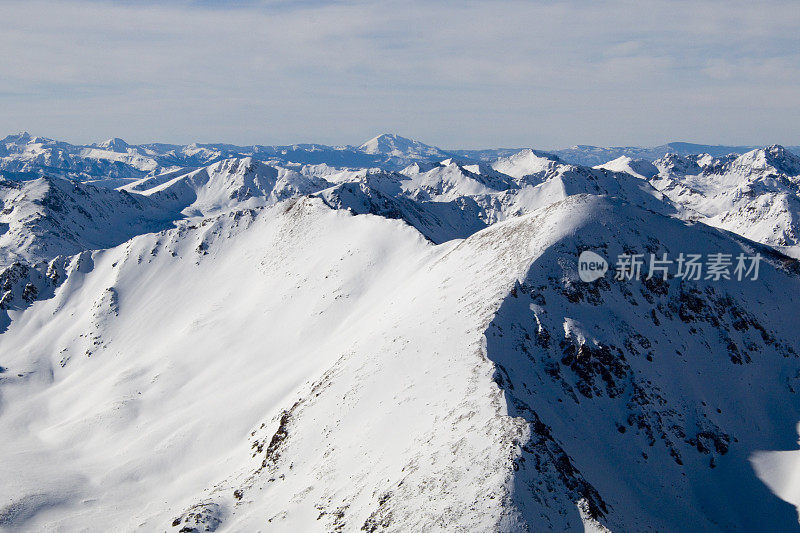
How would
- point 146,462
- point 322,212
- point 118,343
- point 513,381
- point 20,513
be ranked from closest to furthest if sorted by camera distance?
point 513,381 < point 20,513 < point 146,462 < point 118,343 < point 322,212

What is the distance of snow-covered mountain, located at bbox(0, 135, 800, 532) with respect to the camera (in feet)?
134

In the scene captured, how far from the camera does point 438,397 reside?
157 feet

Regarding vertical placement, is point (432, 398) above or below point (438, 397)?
below

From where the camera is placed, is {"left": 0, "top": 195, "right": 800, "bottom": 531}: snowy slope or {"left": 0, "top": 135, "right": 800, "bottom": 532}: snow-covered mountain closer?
{"left": 0, "top": 195, "right": 800, "bottom": 531}: snowy slope

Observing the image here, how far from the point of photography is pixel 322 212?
12700 cm

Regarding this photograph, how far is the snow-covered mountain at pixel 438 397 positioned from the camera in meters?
41.0

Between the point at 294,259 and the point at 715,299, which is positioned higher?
the point at 294,259

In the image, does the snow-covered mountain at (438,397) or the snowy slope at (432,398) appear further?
the snow-covered mountain at (438,397)

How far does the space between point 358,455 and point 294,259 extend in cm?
7185

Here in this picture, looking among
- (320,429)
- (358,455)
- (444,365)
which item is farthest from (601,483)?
(320,429)

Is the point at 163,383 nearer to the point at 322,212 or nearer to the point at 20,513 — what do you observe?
the point at 20,513

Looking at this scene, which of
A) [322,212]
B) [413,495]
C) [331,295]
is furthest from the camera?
[322,212]

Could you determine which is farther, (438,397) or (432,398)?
(432,398)

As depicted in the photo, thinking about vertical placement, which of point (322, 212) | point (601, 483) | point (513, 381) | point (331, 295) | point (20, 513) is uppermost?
point (322, 212)
